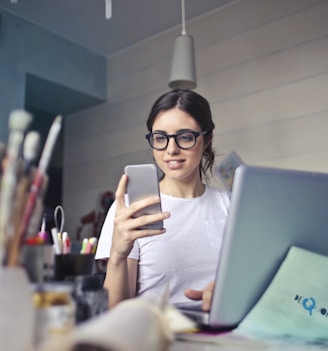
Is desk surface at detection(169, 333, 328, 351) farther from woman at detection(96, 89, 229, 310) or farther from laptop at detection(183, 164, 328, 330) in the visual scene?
woman at detection(96, 89, 229, 310)

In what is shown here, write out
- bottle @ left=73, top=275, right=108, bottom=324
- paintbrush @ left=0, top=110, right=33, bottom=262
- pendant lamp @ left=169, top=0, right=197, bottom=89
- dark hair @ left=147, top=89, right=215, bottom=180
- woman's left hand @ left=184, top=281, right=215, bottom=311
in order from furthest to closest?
1. pendant lamp @ left=169, top=0, right=197, bottom=89
2. dark hair @ left=147, top=89, right=215, bottom=180
3. woman's left hand @ left=184, top=281, right=215, bottom=311
4. bottle @ left=73, top=275, right=108, bottom=324
5. paintbrush @ left=0, top=110, right=33, bottom=262

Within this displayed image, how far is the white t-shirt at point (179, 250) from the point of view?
3.82 ft

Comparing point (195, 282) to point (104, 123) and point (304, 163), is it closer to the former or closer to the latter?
point (304, 163)

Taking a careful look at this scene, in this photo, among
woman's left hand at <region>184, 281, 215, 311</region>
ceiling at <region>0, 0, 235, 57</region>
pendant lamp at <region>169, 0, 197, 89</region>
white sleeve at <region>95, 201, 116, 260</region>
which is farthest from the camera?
ceiling at <region>0, 0, 235, 57</region>

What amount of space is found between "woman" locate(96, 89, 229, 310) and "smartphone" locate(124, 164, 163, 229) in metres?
0.19

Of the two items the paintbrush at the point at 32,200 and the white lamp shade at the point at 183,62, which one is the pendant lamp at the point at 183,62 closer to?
the white lamp shade at the point at 183,62

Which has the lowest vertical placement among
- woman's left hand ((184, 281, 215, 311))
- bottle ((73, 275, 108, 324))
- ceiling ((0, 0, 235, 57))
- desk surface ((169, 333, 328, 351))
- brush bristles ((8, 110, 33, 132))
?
desk surface ((169, 333, 328, 351))

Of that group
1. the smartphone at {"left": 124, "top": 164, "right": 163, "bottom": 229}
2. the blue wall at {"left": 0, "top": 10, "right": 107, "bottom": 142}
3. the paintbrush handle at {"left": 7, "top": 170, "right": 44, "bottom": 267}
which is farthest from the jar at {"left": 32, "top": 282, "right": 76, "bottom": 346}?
the blue wall at {"left": 0, "top": 10, "right": 107, "bottom": 142}

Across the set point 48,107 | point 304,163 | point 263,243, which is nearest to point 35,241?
point 263,243

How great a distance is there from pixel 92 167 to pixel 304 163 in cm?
182

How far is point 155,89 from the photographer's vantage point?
10.3ft

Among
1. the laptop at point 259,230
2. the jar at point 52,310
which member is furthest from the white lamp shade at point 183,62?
the jar at point 52,310

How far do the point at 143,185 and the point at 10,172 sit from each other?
1.52ft

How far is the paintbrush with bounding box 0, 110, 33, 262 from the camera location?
1.36 feet
